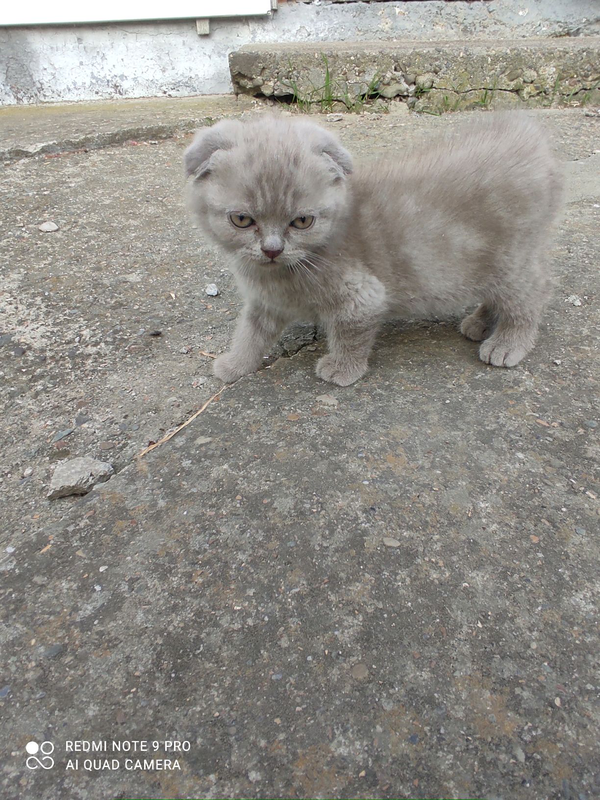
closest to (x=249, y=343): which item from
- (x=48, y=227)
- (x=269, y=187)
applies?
(x=269, y=187)

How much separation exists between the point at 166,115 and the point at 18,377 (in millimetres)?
3349

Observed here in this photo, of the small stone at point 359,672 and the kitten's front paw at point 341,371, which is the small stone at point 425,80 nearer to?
the kitten's front paw at point 341,371

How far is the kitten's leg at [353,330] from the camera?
6.02 ft

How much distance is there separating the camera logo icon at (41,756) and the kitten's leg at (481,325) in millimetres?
1752

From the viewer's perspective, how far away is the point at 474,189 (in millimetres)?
1812

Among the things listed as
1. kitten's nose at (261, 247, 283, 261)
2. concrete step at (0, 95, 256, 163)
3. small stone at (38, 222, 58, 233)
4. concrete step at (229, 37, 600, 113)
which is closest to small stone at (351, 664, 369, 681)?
kitten's nose at (261, 247, 283, 261)

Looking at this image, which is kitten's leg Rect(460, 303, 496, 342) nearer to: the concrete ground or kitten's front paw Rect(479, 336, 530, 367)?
the concrete ground

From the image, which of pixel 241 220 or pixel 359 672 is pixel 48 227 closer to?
pixel 241 220

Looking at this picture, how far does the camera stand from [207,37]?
5.32 meters

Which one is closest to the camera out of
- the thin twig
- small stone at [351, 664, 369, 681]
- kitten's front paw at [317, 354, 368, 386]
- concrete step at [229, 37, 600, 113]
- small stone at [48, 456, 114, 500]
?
small stone at [351, 664, 369, 681]

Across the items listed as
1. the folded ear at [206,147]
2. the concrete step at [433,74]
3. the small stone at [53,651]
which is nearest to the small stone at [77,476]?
the small stone at [53,651]

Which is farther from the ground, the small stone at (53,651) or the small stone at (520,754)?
the small stone at (53,651)

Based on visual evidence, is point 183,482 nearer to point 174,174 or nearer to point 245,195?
point 245,195

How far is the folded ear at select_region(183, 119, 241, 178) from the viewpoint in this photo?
167cm
